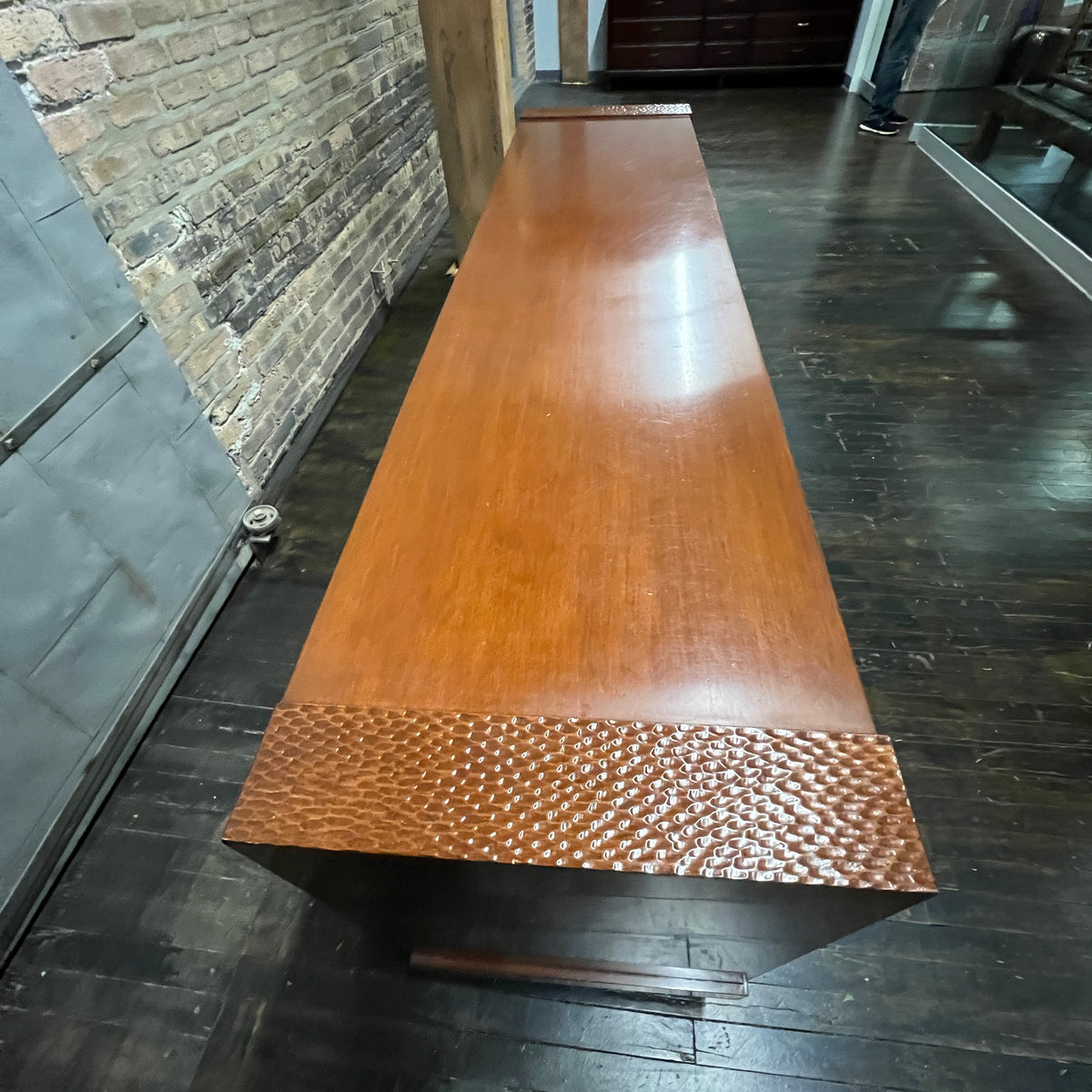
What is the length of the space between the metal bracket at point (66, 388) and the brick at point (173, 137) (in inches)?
16.5

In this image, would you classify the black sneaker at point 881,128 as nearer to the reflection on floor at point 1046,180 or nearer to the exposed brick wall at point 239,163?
the reflection on floor at point 1046,180

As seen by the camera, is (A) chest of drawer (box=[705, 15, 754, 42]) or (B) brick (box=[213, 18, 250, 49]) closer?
(B) brick (box=[213, 18, 250, 49])

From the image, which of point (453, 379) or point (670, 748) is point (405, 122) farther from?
point (670, 748)

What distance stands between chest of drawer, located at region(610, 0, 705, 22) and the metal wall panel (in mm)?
5582

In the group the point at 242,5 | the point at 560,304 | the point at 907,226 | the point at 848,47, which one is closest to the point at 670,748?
the point at 560,304

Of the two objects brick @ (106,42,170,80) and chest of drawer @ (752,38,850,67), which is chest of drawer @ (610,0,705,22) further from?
brick @ (106,42,170,80)

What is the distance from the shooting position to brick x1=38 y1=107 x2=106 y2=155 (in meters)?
1.17

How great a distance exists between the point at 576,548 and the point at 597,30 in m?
6.97

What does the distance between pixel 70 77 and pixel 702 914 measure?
183 cm

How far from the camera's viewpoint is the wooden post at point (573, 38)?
5.55 m

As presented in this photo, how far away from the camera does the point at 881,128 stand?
4363mm

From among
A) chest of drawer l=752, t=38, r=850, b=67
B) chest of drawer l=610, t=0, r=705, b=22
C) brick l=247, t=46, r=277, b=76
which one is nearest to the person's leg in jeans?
chest of drawer l=752, t=38, r=850, b=67

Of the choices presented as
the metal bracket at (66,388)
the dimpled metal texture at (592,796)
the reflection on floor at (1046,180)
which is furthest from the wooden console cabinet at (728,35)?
the dimpled metal texture at (592,796)

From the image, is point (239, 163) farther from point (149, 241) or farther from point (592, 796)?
point (592, 796)
